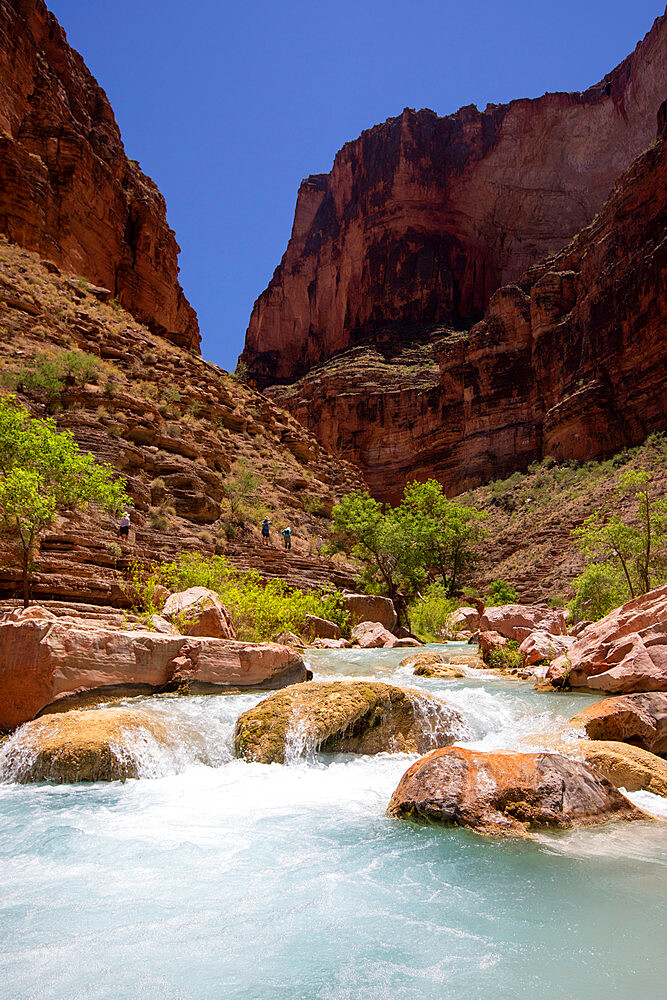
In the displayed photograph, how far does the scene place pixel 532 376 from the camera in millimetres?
56250

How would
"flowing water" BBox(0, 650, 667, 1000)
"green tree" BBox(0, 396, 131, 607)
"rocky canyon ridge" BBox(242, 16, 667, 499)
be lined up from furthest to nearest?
"rocky canyon ridge" BBox(242, 16, 667, 499)
"green tree" BBox(0, 396, 131, 607)
"flowing water" BBox(0, 650, 667, 1000)

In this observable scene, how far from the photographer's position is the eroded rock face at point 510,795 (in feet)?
16.6

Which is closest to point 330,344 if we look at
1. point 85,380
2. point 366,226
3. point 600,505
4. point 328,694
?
point 366,226

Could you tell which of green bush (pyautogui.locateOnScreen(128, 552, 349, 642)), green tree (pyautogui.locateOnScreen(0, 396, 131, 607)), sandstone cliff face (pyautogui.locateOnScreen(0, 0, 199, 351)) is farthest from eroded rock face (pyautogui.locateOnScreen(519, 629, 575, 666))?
sandstone cliff face (pyautogui.locateOnScreen(0, 0, 199, 351))

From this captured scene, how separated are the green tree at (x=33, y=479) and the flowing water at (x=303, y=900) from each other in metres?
6.08

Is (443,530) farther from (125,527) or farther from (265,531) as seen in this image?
(125,527)

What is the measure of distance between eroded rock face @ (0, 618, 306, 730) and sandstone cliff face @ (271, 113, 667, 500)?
4045cm

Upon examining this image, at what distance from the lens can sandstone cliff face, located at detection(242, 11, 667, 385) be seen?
75750 millimetres

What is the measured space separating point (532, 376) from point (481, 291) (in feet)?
97.0

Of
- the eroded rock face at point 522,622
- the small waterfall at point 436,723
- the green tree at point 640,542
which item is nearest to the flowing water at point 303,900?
the small waterfall at point 436,723

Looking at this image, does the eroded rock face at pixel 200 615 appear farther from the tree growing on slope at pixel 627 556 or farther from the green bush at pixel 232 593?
the tree growing on slope at pixel 627 556

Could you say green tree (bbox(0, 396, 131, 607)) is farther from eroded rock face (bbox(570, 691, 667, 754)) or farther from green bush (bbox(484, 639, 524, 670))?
green bush (bbox(484, 639, 524, 670))

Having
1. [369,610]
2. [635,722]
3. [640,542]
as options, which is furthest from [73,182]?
[635,722]

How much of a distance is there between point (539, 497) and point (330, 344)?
49.5 meters
